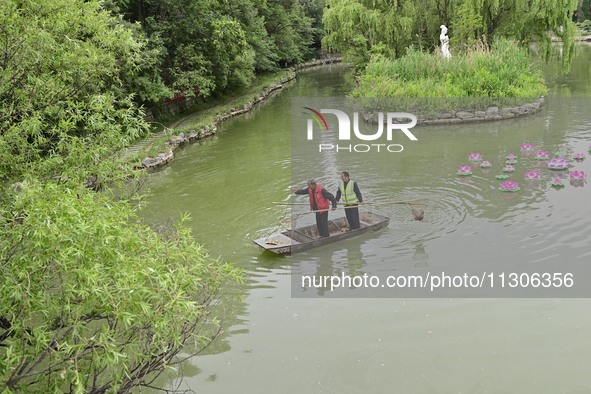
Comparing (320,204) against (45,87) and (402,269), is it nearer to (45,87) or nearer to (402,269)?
(402,269)

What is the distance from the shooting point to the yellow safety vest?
8.81m

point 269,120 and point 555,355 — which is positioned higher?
point 269,120

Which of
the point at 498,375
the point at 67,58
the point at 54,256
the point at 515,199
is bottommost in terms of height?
the point at 498,375

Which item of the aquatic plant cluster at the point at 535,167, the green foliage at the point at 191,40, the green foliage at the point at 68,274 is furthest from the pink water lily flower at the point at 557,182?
the green foliage at the point at 191,40

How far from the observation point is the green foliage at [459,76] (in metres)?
17.4

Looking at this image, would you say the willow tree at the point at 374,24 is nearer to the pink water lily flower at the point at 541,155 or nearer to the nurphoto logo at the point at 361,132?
the nurphoto logo at the point at 361,132

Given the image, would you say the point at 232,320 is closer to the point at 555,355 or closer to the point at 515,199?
the point at 555,355

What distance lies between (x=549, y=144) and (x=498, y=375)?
32.2ft

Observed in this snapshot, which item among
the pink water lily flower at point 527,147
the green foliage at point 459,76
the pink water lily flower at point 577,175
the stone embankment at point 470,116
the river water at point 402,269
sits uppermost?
the green foliage at point 459,76

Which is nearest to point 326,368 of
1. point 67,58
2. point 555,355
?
point 555,355

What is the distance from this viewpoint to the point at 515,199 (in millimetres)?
10242

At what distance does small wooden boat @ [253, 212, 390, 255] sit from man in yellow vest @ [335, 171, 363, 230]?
163 mm

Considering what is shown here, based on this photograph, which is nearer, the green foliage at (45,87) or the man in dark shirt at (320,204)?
the green foliage at (45,87)

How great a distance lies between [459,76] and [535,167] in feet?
22.3
